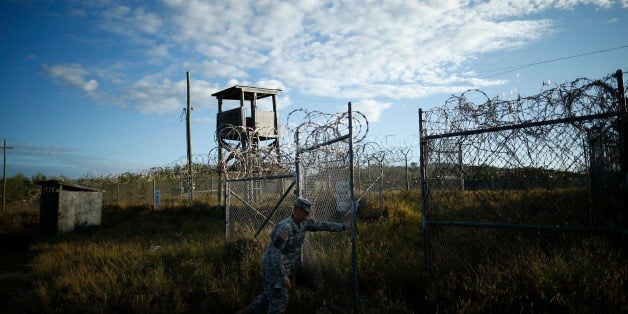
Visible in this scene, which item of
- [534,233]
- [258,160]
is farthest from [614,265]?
[258,160]

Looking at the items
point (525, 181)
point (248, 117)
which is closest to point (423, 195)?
point (525, 181)

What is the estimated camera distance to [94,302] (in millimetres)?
6215

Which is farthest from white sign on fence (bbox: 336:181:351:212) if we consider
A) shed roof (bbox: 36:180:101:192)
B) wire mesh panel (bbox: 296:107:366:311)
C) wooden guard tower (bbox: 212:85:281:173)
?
shed roof (bbox: 36:180:101:192)

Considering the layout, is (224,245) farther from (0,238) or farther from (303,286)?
(0,238)

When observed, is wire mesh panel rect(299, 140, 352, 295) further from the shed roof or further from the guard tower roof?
the shed roof

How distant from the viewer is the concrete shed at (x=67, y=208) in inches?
602

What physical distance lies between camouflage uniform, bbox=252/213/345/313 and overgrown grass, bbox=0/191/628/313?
56 cm

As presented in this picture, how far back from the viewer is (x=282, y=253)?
4.66 metres

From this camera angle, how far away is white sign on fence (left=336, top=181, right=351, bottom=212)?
6238 mm

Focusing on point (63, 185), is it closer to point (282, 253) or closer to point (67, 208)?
point (67, 208)

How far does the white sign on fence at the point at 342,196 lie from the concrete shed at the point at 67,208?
1394 centimetres

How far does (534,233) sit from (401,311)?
3100mm

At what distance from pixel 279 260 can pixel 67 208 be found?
49.0ft

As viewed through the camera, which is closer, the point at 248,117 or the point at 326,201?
the point at 326,201
